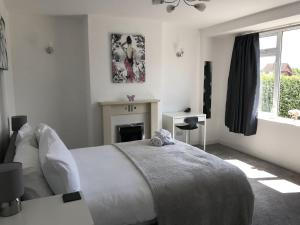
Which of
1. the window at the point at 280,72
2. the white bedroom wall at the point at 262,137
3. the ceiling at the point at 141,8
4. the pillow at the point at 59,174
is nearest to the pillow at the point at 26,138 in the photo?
the pillow at the point at 59,174

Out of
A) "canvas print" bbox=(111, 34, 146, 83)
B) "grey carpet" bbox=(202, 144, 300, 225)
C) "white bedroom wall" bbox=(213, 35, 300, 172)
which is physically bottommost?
"grey carpet" bbox=(202, 144, 300, 225)

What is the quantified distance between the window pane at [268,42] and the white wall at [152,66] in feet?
3.97

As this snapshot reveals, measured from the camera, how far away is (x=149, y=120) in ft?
14.9

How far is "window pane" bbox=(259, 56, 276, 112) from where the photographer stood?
13.9 feet

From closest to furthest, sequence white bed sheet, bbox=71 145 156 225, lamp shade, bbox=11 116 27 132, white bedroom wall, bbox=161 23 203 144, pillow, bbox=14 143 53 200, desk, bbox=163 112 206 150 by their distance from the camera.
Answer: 1. pillow, bbox=14 143 53 200
2. white bed sheet, bbox=71 145 156 225
3. lamp shade, bbox=11 116 27 132
4. desk, bbox=163 112 206 150
5. white bedroom wall, bbox=161 23 203 144

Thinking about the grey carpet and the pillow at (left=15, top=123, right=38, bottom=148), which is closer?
the pillow at (left=15, top=123, right=38, bottom=148)

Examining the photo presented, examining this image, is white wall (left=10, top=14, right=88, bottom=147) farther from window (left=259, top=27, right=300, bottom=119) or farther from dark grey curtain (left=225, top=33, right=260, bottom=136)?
window (left=259, top=27, right=300, bottom=119)

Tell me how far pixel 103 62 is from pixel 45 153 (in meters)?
2.61

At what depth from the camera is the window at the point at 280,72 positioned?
12.8 feet

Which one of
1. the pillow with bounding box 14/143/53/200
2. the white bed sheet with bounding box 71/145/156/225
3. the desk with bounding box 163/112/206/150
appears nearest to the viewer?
the pillow with bounding box 14/143/53/200

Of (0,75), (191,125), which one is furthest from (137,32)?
(0,75)

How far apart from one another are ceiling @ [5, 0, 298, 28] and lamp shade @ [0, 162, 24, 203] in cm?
266

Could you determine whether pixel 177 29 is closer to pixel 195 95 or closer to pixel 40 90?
pixel 195 95

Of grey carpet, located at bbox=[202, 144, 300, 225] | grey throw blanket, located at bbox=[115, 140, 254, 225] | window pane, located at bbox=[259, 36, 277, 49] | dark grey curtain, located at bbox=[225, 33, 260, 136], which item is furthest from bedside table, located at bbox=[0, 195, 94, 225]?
window pane, located at bbox=[259, 36, 277, 49]
